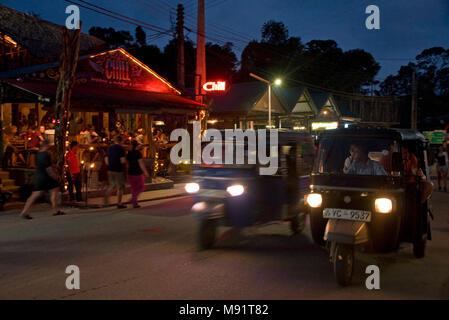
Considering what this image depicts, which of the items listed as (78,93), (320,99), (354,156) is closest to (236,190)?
(354,156)

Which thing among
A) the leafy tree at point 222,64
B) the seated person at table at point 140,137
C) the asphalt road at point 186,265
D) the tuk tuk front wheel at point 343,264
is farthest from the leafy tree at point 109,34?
the tuk tuk front wheel at point 343,264

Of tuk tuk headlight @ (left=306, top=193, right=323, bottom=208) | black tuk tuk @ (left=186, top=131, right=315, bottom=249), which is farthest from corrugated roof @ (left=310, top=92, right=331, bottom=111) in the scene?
tuk tuk headlight @ (left=306, top=193, right=323, bottom=208)

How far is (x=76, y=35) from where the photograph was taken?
13883 millimetres

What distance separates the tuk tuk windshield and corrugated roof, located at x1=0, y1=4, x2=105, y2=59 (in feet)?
45.7

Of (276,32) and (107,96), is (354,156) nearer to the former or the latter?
(107,96)

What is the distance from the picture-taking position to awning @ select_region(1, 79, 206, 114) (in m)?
15.5

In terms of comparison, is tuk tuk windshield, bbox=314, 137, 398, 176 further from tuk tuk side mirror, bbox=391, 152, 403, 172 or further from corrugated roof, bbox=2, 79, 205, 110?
corrugated roof, bbox=2, 79, 205, 110

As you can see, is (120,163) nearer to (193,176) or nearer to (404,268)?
(193,176)

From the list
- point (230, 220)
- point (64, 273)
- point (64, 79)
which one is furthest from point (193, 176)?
point (64, 79)

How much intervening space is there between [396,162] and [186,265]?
352 centimetres

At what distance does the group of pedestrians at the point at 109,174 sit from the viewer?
10656 millimetres

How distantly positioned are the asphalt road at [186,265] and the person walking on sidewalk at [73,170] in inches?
126

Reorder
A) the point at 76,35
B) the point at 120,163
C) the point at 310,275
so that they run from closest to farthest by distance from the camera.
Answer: the point at 310,275
the point at 120,163
the point at 76,35
